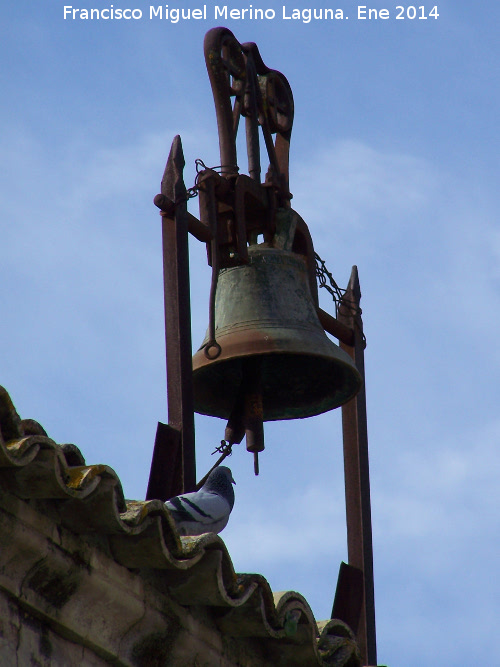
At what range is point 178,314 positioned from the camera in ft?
17.3

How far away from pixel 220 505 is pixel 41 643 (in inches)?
46.5

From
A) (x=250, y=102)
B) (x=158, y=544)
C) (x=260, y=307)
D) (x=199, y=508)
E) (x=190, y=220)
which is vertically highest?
(x=250, y=102)

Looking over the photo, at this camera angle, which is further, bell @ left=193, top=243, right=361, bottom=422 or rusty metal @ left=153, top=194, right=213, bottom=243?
bell @ left=193, top=243, right=361, bottom=422

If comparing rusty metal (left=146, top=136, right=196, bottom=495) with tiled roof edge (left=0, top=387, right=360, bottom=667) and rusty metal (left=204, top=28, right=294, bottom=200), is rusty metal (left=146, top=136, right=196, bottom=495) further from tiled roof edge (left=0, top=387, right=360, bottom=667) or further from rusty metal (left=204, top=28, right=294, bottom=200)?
tiled roof edge (left=0, top=387, right=360, bottom=667)

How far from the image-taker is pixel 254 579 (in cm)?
433

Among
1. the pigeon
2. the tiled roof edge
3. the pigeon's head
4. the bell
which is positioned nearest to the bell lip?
the bell

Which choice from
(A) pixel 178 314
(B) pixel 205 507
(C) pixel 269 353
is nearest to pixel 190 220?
(A) pixel 178 314

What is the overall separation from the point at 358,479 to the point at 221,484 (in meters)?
1.05

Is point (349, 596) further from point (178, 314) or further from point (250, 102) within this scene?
point (250, 102)

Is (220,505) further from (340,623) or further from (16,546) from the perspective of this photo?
(16,546)

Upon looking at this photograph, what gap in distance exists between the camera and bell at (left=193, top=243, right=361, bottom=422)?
5.66 metres

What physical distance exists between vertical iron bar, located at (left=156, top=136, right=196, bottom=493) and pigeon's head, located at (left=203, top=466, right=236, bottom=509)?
111 mm

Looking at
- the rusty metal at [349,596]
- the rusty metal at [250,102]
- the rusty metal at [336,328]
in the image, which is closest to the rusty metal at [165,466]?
the rusty metal at [349,596]

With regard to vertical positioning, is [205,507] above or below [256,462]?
below
